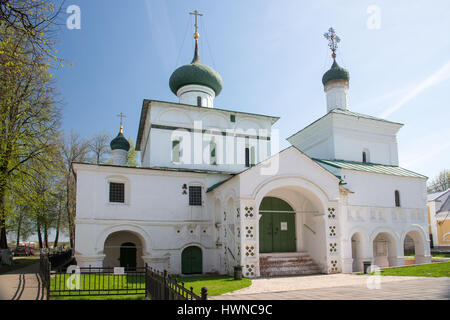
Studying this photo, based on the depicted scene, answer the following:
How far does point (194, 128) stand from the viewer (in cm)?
1914

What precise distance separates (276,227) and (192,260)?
421 centimetres

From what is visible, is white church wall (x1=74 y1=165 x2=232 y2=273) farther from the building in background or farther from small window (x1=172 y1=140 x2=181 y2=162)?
the building in background

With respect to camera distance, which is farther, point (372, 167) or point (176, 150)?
point (372, 167)

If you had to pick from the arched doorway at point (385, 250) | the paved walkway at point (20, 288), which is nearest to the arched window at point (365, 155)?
the arched doorway at point (385, 250)

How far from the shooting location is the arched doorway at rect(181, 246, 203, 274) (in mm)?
16047

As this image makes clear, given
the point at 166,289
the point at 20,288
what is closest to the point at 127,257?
the point at 20,288

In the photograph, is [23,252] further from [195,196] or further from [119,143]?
[195,196]

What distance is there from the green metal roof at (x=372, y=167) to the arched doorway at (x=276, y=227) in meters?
3.76

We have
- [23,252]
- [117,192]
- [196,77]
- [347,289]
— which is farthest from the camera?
[23,252]

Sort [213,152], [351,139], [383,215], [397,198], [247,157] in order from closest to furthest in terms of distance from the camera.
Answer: [383,215] → [213,152] → [397,198] → [247,157] → [351,139]

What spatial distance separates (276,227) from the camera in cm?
1695

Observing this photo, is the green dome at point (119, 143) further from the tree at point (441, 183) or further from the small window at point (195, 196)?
the tree at point (441, 183)

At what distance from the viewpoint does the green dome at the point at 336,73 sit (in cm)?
2280
